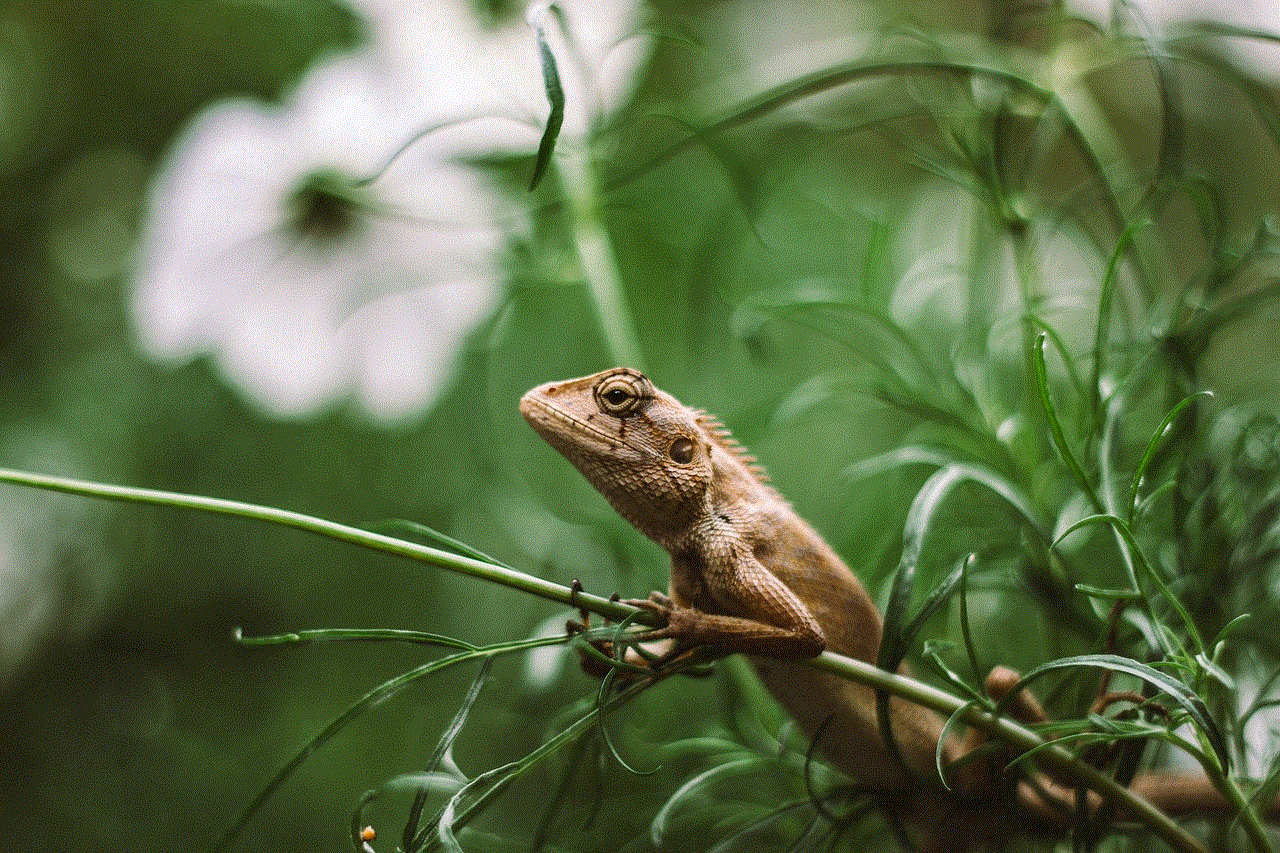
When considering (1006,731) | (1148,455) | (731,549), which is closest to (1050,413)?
(1148,455)

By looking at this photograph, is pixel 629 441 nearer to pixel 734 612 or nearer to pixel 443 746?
pixel 734 612

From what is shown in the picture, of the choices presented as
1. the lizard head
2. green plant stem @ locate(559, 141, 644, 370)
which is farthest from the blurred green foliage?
the lizard head

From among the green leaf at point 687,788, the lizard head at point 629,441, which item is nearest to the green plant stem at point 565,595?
the green leaf at point 687,788

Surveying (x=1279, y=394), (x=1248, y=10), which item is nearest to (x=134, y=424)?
(x=1279, y=394)

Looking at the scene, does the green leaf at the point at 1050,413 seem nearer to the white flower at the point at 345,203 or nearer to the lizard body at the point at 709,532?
the lizard body at the point at 709,532

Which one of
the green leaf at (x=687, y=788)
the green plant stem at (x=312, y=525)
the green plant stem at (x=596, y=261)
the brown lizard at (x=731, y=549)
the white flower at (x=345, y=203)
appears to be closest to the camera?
the green plant stem at (x=312, y=525)

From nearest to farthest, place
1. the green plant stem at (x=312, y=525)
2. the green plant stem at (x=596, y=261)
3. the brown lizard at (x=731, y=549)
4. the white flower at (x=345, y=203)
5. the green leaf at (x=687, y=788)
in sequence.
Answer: the green plant stem at (x=312, y=525), the green leaf at (x=687, y=788), the brown lizard at (x=731, y=549), the green plant stem at (x=596, y=261), the white flower at (x=345, y=203)

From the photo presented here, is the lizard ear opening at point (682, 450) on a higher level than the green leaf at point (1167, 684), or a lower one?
higher
